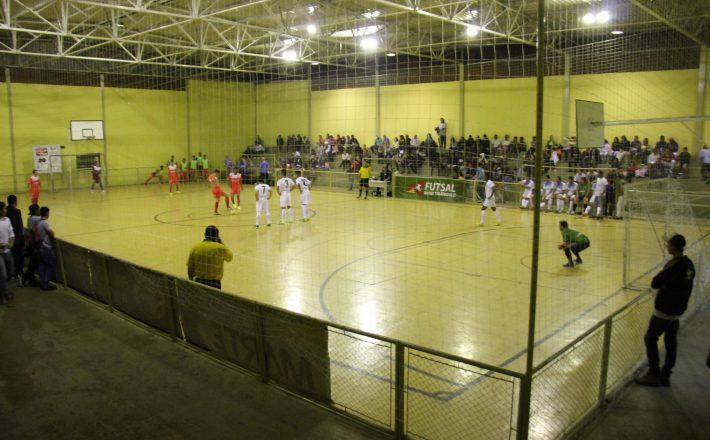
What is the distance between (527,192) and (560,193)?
4.72 feet

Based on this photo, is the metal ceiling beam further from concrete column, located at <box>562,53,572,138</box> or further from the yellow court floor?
the yellow court floor

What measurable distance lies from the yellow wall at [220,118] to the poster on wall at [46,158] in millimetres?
7448

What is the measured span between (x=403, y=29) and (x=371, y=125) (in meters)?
7.41

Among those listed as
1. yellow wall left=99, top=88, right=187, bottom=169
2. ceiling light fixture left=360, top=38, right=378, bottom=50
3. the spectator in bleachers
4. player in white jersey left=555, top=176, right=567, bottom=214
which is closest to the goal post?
yellow wall left=99, top=88, right=187, bottom=169

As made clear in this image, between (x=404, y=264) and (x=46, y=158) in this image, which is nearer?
(x=404, y=264)

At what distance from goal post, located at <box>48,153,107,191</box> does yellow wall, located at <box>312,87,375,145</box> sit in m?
12.2

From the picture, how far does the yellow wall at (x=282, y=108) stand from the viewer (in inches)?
1060

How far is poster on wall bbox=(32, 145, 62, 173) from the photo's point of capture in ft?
89.1

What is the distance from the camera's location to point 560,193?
19.7 metres

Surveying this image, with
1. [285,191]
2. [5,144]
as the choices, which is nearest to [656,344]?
[285,191]

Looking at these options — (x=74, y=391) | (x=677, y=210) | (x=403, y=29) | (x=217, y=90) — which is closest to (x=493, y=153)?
(x=403, y=29)

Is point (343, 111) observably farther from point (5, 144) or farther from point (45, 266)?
point (45, 266)

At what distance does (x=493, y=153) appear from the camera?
22547 millimetres

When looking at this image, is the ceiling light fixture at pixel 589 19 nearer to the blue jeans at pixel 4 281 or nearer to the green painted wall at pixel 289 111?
the green painted wall at pixel 289 111
